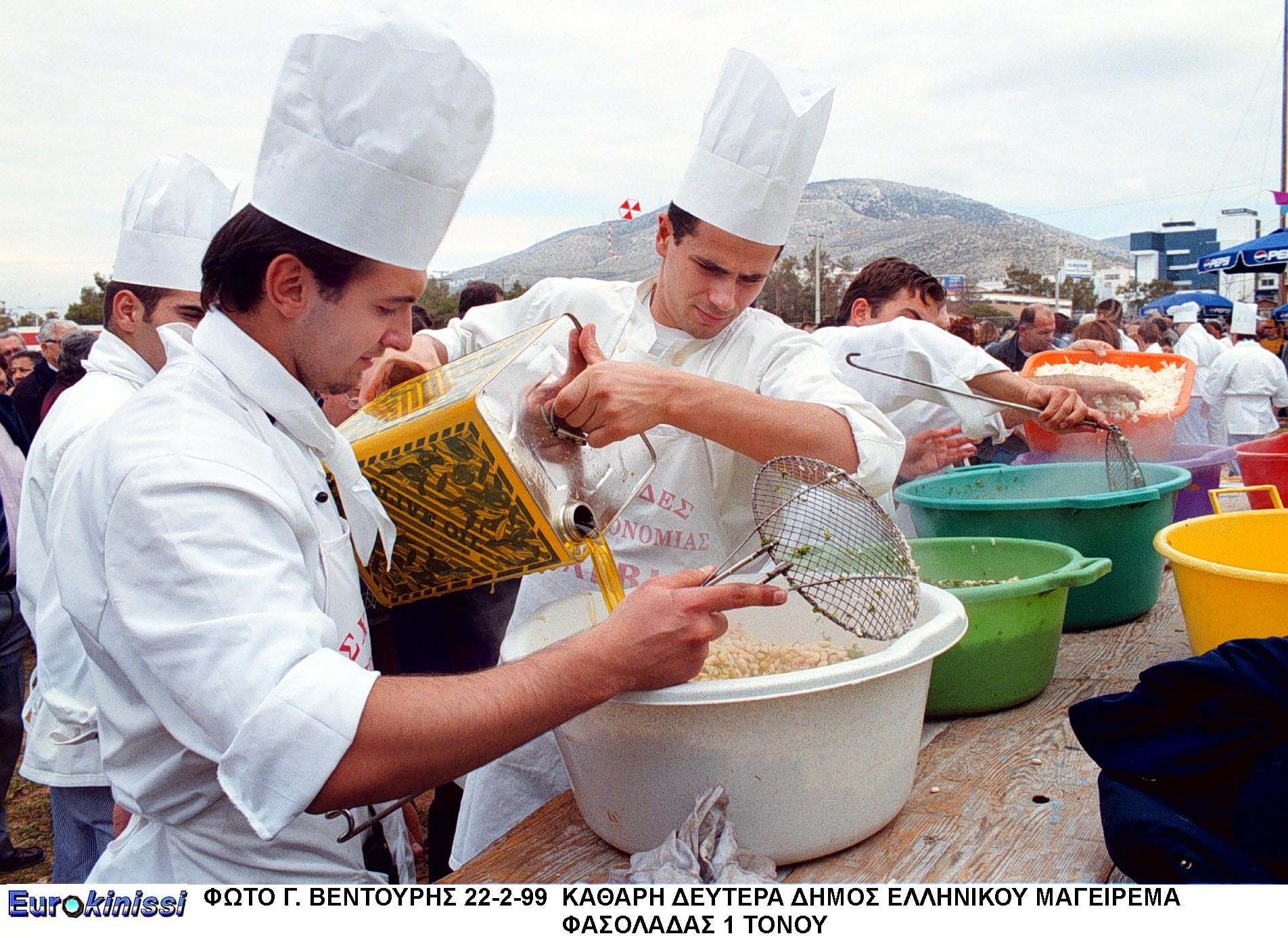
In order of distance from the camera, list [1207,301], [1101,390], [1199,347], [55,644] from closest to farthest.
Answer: [55,644] < [1101,390] < [1199,347] < [1207,301]

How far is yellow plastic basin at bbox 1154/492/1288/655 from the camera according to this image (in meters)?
1.41

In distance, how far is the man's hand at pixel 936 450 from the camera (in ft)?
9.34

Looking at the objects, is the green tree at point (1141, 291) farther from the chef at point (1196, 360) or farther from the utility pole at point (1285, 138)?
the chef at point (1196, 360)

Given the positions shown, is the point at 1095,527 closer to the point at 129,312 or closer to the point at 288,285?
the point at 288,285

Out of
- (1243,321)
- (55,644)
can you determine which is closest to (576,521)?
(55,644)

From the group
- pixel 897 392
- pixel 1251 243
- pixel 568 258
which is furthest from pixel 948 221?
pixel 897 392

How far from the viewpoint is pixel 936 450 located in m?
2.88

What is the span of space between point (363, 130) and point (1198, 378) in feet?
31.8

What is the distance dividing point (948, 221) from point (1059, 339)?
7331 cm

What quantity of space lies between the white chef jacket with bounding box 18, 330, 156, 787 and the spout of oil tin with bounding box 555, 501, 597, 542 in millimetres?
1142

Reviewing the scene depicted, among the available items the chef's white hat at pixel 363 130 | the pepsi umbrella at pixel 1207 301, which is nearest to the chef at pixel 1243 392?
the chef's white hat at pixel 363 130

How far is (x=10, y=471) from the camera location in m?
3.45

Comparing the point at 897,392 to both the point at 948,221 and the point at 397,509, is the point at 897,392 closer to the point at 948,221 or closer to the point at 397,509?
the point at 397,509

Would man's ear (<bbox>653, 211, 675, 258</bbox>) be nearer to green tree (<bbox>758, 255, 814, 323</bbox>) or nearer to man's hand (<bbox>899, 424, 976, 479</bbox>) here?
man's hand (<bbox>899, 424, 976, 479</bbox>)
